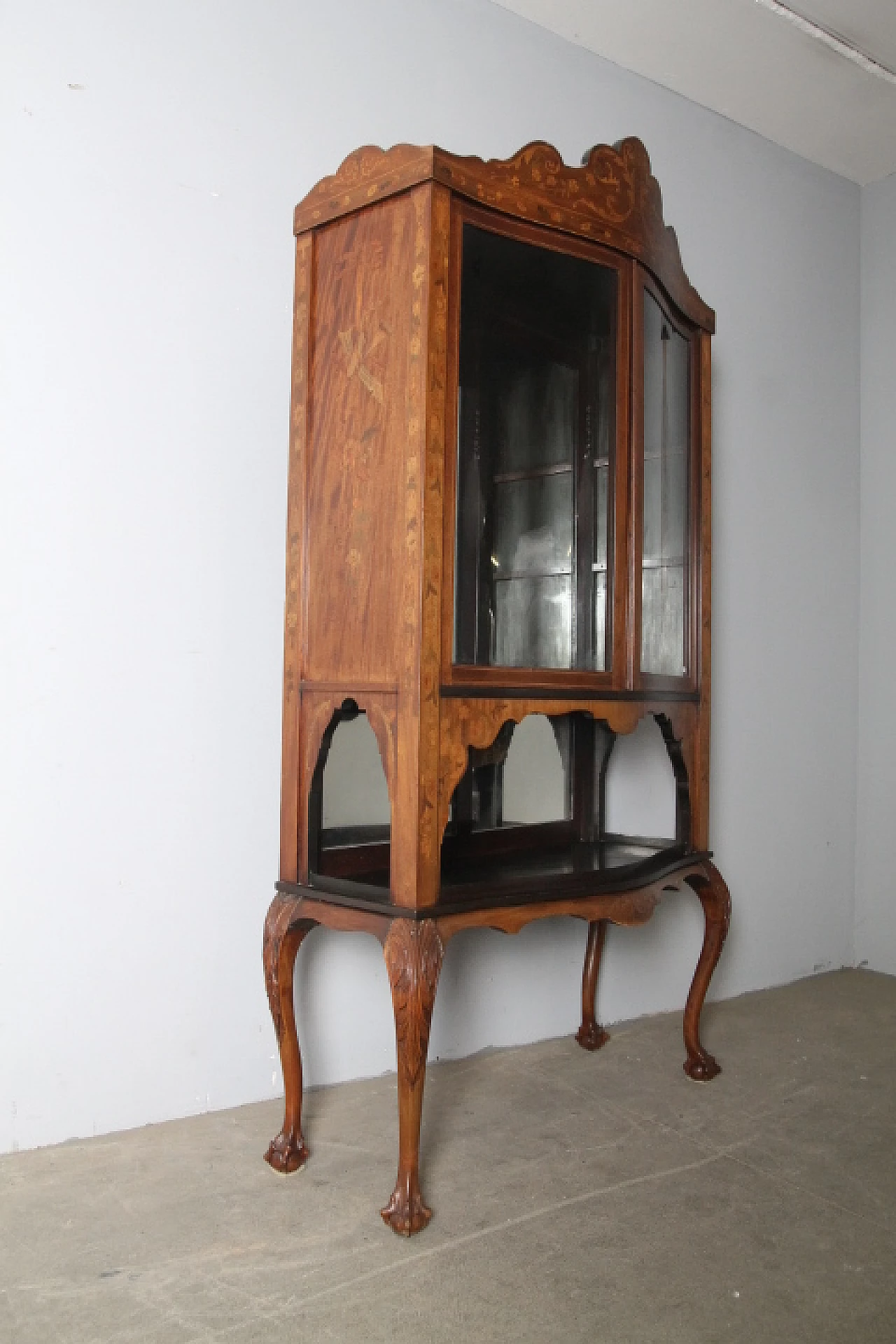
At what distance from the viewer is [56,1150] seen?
203 centimetres

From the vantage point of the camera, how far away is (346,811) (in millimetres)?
2043

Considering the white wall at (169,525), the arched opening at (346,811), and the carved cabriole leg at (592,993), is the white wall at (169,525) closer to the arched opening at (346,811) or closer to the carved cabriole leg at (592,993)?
the carved cabriole leg at (592,993)

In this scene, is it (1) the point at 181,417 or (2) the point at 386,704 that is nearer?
(2) the point at 386,704

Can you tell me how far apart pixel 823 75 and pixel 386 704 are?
7.81ft

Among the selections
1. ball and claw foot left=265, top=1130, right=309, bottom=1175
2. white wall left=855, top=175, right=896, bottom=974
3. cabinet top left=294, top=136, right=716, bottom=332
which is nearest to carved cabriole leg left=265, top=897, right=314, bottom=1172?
ball and claw foot left=265, top=1130, right=309, bottom=1175

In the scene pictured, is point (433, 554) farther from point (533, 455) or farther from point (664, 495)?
point (664, 495)

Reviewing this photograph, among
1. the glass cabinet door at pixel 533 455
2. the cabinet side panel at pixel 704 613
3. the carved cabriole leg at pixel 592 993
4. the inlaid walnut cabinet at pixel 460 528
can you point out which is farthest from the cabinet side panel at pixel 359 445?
the carved cabriole leg at pixel 592 993

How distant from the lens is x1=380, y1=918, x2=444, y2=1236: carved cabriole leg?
175 cm

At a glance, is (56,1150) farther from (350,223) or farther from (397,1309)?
(350,223)

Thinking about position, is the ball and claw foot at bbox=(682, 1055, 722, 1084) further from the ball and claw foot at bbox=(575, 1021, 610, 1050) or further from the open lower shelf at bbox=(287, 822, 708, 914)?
the open lower shelf at bbox=(287, 822, 708, 914)

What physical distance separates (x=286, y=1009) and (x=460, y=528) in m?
0.91

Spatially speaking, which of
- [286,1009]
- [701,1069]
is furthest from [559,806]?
[286,1009]

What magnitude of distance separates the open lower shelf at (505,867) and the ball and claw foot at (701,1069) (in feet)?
1.49

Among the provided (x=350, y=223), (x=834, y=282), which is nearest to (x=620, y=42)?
(x=834, y=282)
